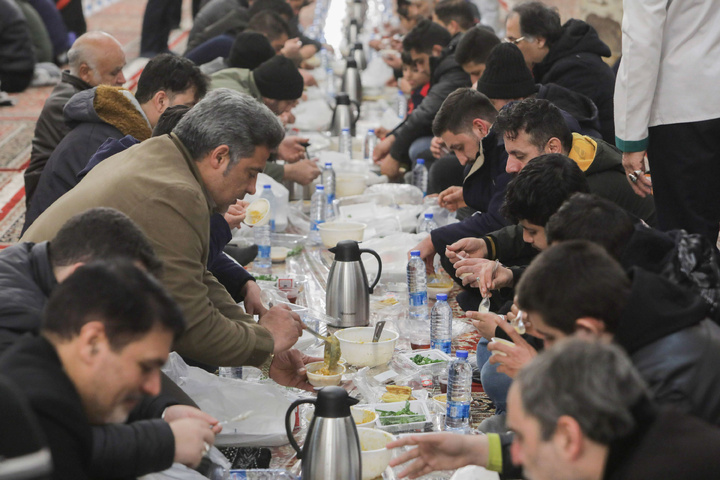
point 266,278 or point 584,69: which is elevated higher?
point 584,69

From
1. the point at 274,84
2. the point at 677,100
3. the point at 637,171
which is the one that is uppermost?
the point at 677,100

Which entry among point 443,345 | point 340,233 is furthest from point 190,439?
point 340,233

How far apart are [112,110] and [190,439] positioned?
2206 millimetres

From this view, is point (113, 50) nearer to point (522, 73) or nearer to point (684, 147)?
point (522, 73)

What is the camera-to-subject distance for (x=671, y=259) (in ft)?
6.77

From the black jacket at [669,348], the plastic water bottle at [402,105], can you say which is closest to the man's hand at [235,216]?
the black jacket at [669,348]

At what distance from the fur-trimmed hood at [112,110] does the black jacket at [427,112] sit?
8.32ft

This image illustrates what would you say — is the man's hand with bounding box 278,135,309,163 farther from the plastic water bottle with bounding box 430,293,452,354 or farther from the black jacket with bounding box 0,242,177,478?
the black jacket with bounding box 0,242,177,478

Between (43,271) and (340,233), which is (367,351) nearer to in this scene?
(43,271)

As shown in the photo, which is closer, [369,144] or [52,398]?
[52,398]

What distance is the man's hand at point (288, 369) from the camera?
9.83 ft

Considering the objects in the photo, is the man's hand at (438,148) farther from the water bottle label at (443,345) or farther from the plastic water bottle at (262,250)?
the water bottle label at (443,345)

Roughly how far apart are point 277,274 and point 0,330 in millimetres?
2414

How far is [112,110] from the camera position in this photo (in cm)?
384
